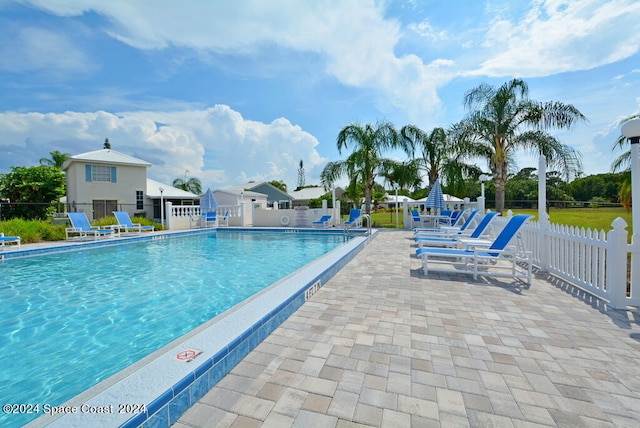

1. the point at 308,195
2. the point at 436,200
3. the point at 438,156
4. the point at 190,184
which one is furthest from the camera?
the point at 190,184

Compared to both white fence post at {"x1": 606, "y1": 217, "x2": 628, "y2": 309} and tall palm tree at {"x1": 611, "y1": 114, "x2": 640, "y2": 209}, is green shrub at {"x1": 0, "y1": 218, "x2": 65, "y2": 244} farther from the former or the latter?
tall palm tree at {"x1": 611, "y1": 114, "x2": 640, "y2": 209}

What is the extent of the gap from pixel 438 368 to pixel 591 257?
3.67m

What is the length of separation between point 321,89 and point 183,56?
613cm

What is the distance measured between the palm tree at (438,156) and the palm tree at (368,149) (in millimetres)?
921

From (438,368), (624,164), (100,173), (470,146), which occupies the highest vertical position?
(470,146)

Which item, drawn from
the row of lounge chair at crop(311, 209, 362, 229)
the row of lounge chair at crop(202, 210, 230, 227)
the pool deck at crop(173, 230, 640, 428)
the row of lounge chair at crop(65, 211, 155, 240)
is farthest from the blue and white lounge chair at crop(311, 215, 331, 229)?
the pool deck at crop(173, 230, 640, 428)

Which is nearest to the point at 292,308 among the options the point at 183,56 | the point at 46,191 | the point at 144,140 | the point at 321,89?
the point at 183,56

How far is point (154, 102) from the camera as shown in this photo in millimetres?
16891

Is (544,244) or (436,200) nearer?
(544,244)

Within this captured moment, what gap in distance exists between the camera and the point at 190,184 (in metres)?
54.6

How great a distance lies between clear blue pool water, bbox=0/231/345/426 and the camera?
2922 millimetres

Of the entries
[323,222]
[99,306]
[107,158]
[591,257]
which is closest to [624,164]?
[591,257]

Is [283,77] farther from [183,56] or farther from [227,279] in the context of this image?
[227,279]

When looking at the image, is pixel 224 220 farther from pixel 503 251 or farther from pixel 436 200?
pixel 503 251
